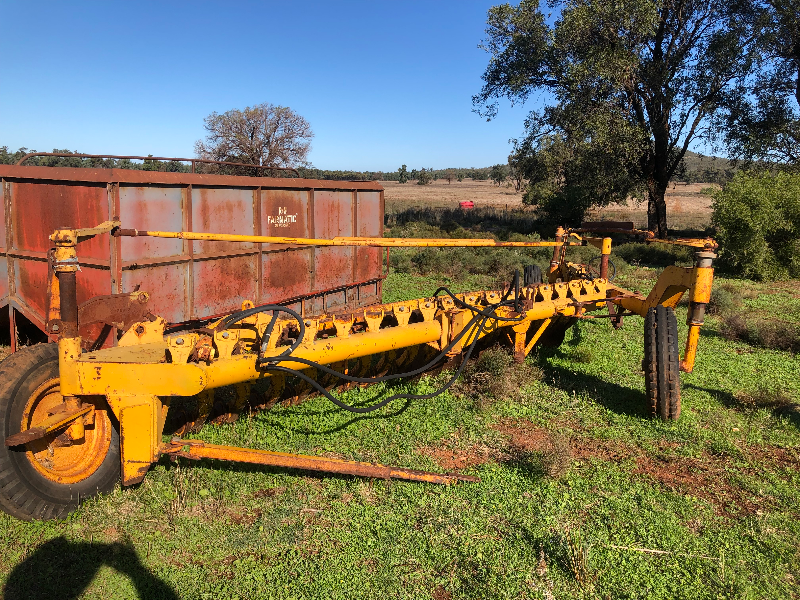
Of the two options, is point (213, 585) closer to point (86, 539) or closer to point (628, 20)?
point (86, 539)

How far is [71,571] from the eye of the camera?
3.24 metres

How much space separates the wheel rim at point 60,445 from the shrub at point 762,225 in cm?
1689

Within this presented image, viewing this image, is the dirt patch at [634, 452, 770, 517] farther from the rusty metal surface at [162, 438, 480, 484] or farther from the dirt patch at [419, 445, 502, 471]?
the rusty metal surface at [162, 438, 480, 484]

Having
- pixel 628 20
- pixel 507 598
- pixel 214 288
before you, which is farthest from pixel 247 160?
pixel 507 598

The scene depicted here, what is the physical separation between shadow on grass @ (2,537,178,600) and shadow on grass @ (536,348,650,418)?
4.66 meters

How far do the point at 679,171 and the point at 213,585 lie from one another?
24.9 metres

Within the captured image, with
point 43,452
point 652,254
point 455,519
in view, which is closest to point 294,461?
point 455,519

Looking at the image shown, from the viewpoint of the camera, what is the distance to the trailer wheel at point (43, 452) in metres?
3.45

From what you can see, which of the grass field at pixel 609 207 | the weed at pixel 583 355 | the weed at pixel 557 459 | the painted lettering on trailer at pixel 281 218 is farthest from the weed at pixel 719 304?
the grass field at pixel 609 207

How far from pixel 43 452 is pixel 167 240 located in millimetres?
3314

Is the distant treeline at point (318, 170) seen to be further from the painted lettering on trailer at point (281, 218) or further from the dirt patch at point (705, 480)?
the dirt patch at point (705, 480)

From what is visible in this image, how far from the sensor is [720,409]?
19.8 feet

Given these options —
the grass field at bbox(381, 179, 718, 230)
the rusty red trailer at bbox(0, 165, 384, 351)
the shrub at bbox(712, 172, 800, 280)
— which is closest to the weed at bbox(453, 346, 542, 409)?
the rusty red trailer at bbox(0, 165, 384, 351)

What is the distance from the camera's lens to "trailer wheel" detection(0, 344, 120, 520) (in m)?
3.45
